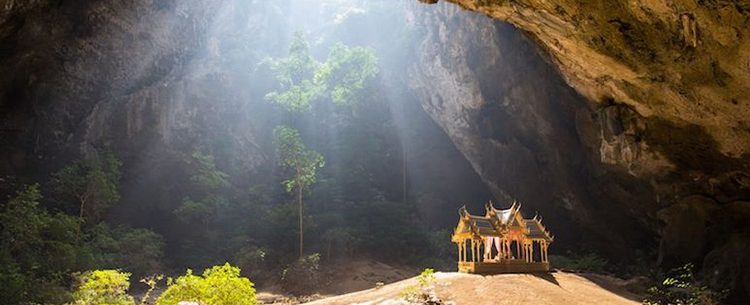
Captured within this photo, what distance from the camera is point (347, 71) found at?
101 ft

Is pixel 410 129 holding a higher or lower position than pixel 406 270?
higher

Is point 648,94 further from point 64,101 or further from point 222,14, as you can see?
point 222,14

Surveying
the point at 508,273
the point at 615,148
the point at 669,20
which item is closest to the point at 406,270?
the point at 508,273

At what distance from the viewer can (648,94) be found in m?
12.8

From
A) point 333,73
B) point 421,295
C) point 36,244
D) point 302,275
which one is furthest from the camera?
point 333,73

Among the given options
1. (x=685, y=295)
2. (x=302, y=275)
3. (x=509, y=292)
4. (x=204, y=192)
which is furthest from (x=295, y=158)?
(x=685, y=295)

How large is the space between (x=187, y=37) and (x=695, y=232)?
2662 cm

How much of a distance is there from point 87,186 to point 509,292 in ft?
57.7

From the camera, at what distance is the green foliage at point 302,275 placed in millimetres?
21312

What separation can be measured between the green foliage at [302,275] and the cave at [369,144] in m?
0.10

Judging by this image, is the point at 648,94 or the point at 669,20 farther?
the point at 648,94

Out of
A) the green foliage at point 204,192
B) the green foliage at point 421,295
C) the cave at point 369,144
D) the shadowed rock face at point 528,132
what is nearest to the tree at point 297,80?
the cave at point 369,144

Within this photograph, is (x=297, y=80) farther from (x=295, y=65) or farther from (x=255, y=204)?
(x=255, y=204)

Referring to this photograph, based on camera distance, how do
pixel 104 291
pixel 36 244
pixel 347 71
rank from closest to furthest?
pixel 104 291 → pixel 36 244 → pixel 347 71
